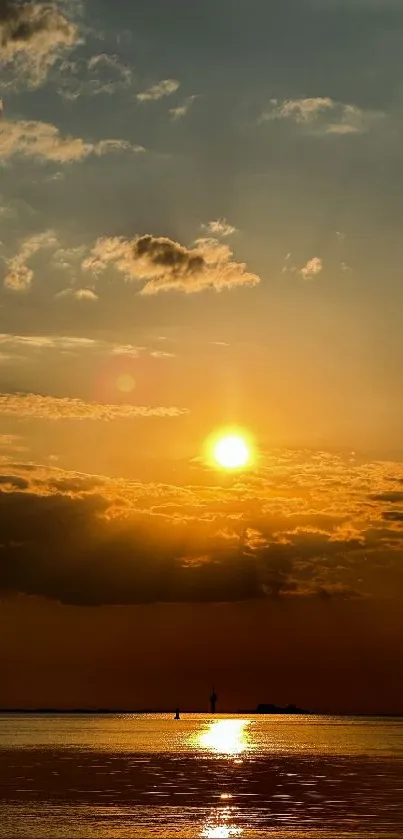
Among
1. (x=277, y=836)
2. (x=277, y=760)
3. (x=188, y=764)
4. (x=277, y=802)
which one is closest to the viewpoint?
(x=277, y=836)

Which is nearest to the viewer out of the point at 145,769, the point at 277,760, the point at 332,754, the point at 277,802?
the point at 277,802

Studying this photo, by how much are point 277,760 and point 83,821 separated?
81.8 metres

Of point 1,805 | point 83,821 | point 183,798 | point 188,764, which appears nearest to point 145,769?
point 188,764

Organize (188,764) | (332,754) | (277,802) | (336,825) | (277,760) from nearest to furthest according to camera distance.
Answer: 1. (336,825)
2. (277,802)
3. (188,764)
4. (277,760)
5. (332,754)

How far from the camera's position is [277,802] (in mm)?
84125

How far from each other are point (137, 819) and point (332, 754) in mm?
101429

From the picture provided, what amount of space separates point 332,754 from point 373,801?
87815mm

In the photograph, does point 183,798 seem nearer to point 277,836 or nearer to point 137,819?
point 137,819

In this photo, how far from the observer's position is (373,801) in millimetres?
82750

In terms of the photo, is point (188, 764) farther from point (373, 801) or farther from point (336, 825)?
point (336, 825)

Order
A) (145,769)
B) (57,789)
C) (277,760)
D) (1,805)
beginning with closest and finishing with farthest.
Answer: (1,805) → (57,789) → (145,769) → (277,760)

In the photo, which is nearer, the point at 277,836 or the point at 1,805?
the point at 277,836

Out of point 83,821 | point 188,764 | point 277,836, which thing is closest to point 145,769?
point 188,764

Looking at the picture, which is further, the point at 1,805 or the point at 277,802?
the point at 277,802
